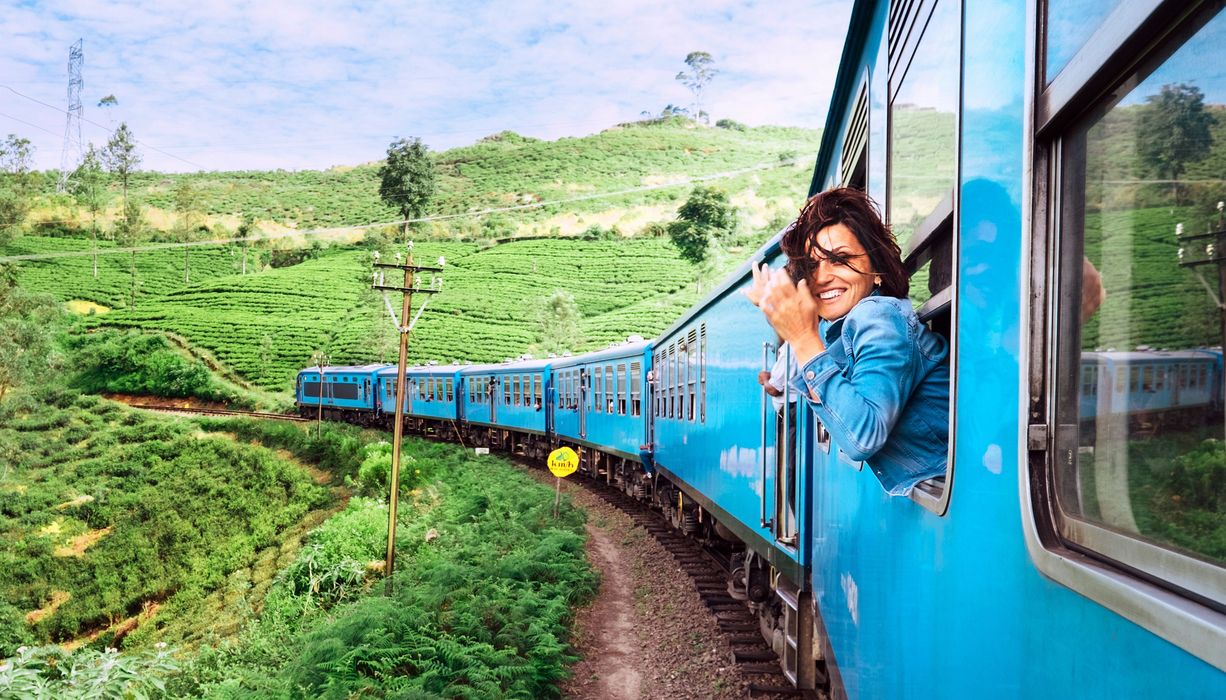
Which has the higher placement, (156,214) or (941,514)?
(156,214)

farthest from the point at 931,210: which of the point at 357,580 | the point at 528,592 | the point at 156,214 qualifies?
the point at 156,214

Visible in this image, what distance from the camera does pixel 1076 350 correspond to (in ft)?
4.19

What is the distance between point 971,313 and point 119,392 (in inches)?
2681

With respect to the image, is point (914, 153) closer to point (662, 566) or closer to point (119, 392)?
point (662, 566)

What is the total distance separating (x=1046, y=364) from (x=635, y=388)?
14044 millimetres

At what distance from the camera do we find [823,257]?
96.2 inches

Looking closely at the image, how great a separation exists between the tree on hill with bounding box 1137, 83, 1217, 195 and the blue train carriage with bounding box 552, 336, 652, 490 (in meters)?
13.4

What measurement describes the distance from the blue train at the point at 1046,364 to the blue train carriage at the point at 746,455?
200cm

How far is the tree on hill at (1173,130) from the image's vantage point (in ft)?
3.11

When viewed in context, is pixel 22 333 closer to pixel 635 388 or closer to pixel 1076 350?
pixel 635 388

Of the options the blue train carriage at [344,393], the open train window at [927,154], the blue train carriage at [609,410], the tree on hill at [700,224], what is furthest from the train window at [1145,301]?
the tree on hill at [700,224]

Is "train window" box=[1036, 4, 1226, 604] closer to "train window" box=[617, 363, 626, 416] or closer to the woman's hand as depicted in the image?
the woman's hand

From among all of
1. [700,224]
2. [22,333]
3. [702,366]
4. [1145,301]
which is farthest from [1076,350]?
[700,224]

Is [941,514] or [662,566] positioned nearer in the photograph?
[941,514]
